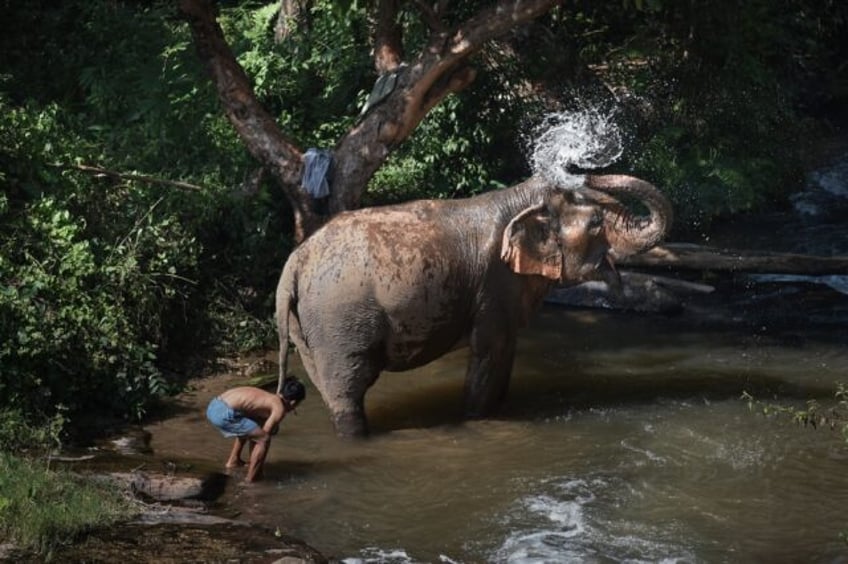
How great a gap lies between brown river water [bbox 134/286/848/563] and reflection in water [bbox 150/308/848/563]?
19mm

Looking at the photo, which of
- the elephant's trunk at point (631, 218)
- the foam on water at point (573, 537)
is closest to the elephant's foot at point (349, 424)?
the foam on water at point (573, 537)

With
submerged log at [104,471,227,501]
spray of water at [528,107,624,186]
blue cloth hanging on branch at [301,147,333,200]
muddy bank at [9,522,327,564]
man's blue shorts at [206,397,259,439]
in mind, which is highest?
spray of water at [528,107,624,186]

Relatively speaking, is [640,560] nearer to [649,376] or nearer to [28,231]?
[649,376]

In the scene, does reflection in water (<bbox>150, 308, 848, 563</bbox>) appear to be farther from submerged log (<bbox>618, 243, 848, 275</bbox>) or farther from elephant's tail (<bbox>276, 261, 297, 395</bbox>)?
submerged log (<bbox>618, 243, 848, 275</bbox>)

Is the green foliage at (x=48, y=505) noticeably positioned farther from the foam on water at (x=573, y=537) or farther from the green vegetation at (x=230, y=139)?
the foam on water at (x=573, y=537)

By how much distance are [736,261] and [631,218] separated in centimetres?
340

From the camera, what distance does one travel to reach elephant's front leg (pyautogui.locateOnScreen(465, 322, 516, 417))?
34.6ft

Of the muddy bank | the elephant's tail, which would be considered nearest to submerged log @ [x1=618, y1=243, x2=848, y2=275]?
the elephant's tail

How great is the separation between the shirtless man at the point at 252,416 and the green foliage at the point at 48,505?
1.13 m

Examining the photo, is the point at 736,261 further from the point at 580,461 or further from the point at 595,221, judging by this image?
the point at 580,461

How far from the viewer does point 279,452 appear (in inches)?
397

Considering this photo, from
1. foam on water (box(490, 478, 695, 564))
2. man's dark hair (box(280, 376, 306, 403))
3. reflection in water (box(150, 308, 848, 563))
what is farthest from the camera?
man's dark hair (box(280, 376, 306, 403))

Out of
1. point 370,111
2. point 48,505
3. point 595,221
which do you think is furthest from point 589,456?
point 370,111

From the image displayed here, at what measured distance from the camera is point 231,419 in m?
9.48
